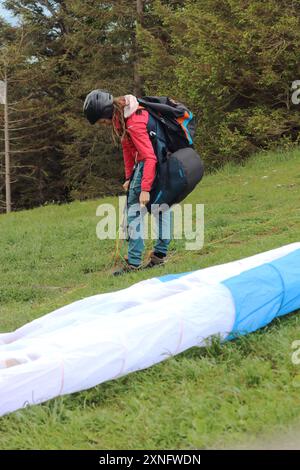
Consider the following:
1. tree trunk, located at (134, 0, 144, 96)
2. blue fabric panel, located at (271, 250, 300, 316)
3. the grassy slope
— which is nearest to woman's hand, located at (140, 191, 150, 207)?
the grassy slope

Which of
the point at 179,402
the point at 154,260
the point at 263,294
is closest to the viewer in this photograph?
the point at 179,402

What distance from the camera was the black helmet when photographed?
662 centimetres

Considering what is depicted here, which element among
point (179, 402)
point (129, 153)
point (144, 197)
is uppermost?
point (129, 153)

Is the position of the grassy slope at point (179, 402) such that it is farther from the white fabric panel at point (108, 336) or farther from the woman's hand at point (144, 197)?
the woman's hand at point (144, 197)

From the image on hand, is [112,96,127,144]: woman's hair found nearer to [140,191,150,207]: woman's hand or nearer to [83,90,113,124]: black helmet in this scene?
[83,90,113,124]: black helmet

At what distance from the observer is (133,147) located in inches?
283

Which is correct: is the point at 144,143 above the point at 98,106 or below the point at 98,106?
below

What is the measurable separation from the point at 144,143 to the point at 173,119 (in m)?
0.45

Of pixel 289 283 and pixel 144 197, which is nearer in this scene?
pixel 289 283

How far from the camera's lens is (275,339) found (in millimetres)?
4012

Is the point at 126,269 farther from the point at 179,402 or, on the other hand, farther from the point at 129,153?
the point at 179,402

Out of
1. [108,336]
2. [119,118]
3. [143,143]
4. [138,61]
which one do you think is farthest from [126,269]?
A: [138,61]

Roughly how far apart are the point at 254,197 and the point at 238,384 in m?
9.03
